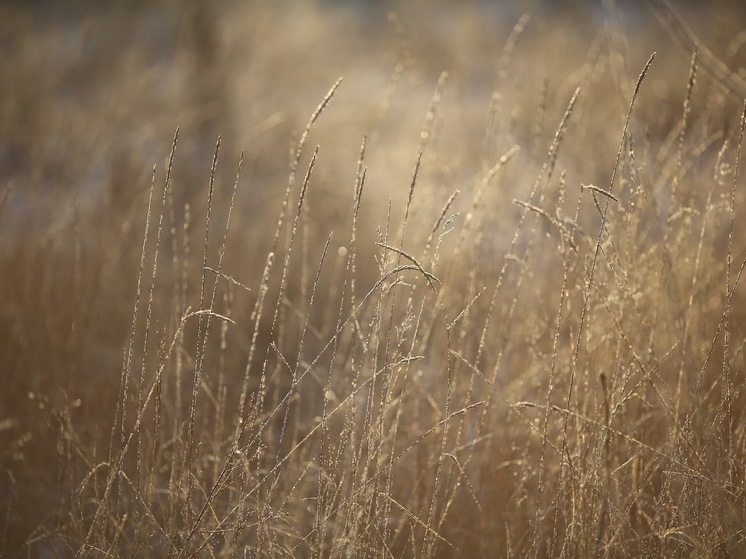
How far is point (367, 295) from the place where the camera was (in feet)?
2.91

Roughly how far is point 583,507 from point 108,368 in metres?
1.39

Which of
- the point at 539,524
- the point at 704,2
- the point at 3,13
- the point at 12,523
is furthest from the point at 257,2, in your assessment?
the point at 539,524

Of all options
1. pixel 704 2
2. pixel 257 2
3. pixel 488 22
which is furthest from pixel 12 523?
pixel 704 2

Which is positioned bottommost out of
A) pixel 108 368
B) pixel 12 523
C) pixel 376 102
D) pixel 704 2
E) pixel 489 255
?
pixel 12 523

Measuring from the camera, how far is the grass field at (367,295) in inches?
38.7

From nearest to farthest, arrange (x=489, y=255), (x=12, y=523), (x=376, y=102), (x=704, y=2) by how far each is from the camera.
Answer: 1. (x=12, y=523)
2. (x=489, y=255)
3. (x=376, y=102)
4. (x=704, y=2)

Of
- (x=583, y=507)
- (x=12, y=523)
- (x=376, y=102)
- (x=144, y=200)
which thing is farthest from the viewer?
→ (x=376, y=102)

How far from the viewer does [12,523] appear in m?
1.49

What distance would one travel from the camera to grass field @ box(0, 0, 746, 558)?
982mm

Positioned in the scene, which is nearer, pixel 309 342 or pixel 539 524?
pixel 539 524

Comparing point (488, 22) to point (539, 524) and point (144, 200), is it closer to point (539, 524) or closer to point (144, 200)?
point (144, 200)

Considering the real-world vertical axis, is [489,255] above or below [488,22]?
below

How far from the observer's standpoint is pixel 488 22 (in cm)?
493

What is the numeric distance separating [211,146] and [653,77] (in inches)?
93.4
